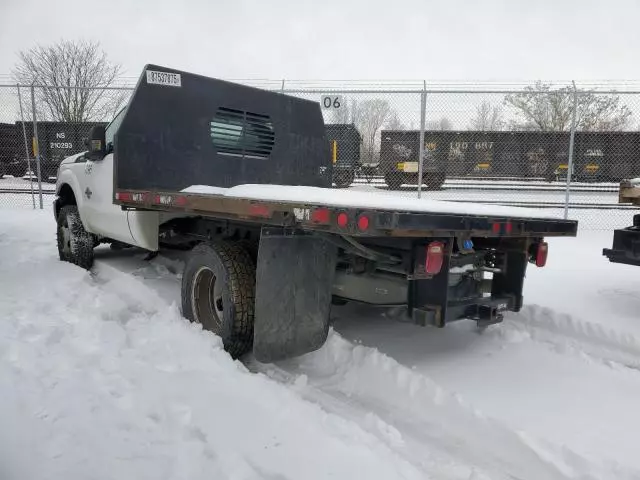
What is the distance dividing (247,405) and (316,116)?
13.3 feet

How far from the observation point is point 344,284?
12.2ft

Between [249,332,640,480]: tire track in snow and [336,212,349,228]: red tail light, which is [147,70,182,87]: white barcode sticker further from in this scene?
[336,212,349,228]: red tail light

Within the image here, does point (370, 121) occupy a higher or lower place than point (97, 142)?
higher

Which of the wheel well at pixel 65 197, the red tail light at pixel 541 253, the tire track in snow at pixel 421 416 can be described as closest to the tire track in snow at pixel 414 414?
the tire track in snow at pixel 421 416

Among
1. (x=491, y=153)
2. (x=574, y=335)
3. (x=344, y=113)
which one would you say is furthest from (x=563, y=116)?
(x=574, y=335)

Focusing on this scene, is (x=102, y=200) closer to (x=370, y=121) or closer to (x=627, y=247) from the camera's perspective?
(x=627, y=247)

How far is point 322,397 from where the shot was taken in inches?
123

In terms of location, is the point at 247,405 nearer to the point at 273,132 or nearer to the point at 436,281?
the point at 436,281

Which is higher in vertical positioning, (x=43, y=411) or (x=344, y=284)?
(x=344, y=284)

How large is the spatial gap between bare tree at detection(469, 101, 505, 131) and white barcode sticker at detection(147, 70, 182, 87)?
780 cm

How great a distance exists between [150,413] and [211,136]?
3142 mm

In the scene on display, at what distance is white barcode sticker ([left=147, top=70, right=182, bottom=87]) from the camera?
4.65 m

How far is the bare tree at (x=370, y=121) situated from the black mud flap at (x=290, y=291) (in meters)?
8.46

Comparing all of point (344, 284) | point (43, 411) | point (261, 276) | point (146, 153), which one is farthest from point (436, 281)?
point (146, 153)
